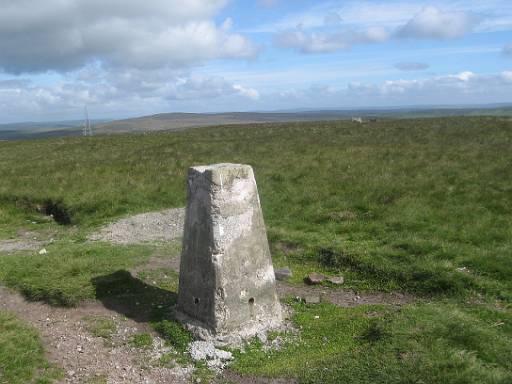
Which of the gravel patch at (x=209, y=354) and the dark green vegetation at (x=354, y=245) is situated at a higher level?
the dark green vegetation at (x=354, y=245)

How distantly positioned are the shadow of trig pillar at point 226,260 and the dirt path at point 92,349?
0.95 meters

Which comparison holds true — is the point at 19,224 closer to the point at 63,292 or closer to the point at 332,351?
the point at 63,292

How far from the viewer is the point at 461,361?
680 centimetres

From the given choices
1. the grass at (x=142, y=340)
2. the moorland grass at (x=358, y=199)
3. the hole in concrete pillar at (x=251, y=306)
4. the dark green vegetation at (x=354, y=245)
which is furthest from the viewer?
the moorland grass at (x=358, y=199)

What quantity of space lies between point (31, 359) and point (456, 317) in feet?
23.3

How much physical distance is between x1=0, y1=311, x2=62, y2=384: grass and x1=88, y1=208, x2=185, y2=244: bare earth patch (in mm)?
5611

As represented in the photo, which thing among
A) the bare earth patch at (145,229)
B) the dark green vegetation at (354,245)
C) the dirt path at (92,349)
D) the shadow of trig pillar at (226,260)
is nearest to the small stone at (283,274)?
the dark green vegetation at (354,245)

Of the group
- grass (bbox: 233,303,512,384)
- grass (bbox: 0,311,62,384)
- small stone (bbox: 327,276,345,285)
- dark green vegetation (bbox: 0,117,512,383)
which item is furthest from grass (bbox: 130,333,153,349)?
small stone (bbox: 327,276,345,285)

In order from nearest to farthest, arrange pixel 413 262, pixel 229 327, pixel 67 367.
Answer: pixel 67 367 < pixel 229 327 < pixel 413 262

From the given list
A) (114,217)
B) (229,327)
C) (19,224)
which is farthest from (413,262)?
(19,224)

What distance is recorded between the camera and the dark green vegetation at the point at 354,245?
7.38 m

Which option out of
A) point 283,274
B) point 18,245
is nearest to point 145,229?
point 18,245

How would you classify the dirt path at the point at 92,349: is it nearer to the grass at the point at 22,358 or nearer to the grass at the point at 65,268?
the grass at the point at 22,358

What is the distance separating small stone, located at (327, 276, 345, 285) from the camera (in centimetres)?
1062
